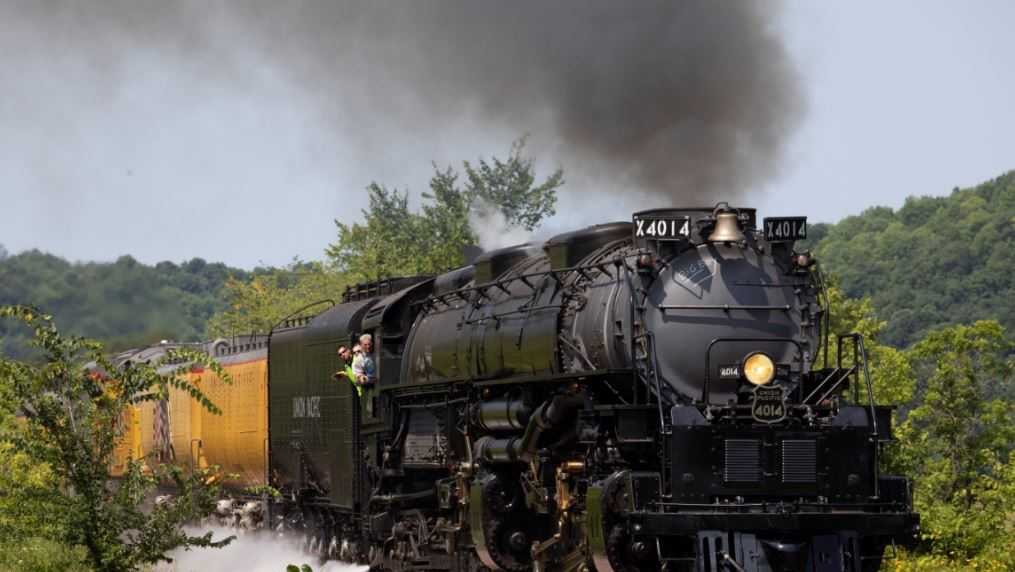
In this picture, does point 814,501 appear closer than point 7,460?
Yes

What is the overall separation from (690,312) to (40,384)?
6933mm

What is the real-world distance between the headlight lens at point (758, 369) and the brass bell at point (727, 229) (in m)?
1.23

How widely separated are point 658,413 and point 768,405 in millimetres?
974

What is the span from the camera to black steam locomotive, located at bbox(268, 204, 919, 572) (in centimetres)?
1219

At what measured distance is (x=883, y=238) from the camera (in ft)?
366

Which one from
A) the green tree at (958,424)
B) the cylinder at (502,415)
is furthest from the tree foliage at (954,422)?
the cylinder at (502,415)

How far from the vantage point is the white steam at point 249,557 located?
74.1 ft

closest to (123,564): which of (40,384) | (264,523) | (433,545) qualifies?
(40,384)

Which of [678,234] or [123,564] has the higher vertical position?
[678,234]

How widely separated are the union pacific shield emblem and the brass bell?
5.23ft

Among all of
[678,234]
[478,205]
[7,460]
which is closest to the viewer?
[678,234]

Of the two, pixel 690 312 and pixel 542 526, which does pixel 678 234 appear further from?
pixel 542 526

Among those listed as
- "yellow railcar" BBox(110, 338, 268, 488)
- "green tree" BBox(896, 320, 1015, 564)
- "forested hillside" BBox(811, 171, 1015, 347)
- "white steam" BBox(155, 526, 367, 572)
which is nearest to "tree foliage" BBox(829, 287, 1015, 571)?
"green tree" BBox(896, 320, 1015, 564)

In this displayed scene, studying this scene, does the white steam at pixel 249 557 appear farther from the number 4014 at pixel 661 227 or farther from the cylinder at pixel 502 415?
the number 4014 at pixel 661 227
